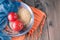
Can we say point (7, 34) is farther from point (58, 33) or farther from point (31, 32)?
point (58, 33)

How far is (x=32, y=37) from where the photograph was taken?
114 cm

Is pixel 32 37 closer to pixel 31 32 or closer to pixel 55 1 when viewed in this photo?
pixel 31 32

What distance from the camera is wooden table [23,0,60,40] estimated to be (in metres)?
1.22

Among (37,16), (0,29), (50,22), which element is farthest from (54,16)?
(0,29)

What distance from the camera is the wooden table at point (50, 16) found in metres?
1.22

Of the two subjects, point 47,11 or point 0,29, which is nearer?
point 0,29

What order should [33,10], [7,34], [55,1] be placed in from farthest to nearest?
[55,1] < [33,10] < [7,34]

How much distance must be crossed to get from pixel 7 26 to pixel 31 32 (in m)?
0.15

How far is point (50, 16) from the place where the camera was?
4.22 ft

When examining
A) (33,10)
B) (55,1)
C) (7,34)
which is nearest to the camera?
(7,34)

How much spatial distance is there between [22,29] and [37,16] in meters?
0.13

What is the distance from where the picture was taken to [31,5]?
1.27 meters

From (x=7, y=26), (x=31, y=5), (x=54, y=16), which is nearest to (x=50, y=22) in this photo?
(x=54, y=16)

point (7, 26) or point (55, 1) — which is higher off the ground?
point (55, 1)
